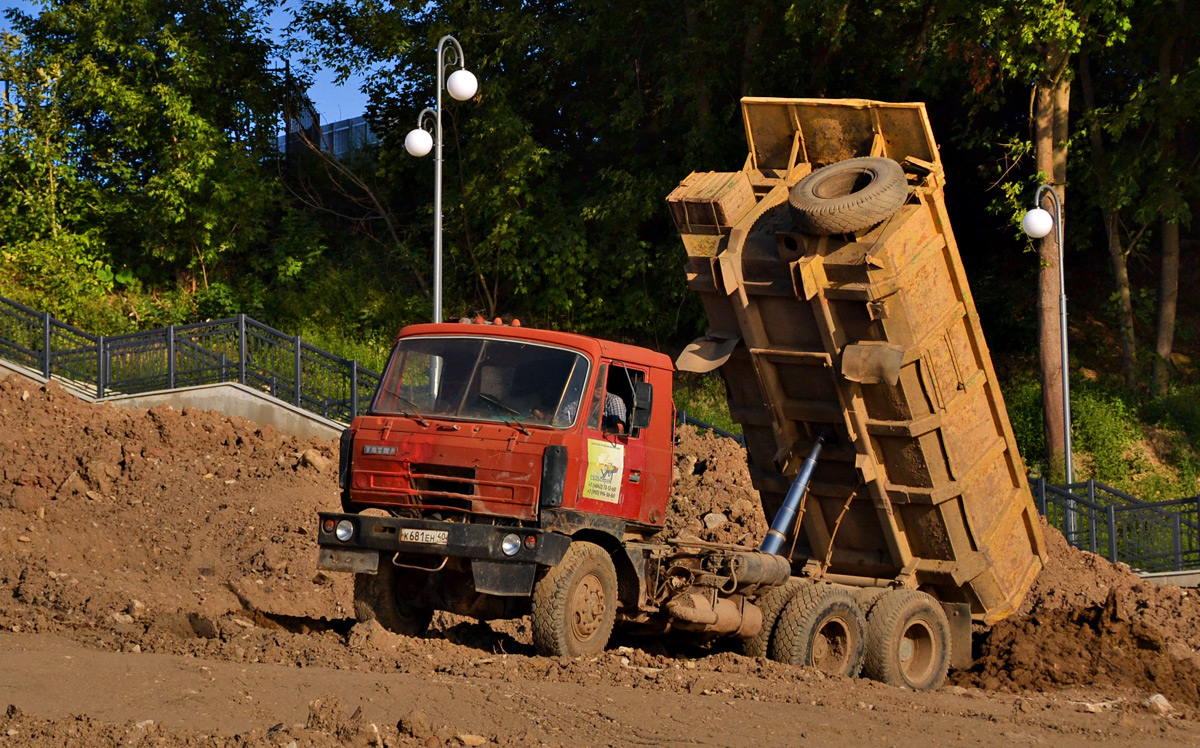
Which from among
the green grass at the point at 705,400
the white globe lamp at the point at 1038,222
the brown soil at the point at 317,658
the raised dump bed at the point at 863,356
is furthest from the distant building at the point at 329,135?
the raised dump bed at the point at 863,356

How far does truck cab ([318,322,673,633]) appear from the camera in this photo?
8820 millimetres

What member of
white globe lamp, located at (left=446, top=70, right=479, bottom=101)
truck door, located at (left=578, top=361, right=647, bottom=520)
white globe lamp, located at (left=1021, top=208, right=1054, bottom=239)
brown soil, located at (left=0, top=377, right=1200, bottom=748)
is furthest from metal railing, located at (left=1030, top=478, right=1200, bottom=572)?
truck door, located at (left=578, top=361, right=647, bottom=520)

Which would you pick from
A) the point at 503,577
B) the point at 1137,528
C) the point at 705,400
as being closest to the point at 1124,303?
the point at 1137,528

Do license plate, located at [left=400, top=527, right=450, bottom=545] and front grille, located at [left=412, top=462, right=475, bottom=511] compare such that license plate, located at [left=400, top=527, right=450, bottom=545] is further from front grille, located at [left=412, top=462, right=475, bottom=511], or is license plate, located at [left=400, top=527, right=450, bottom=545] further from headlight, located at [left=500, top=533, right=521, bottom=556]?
headlight, located at [left=500, top=533, right=521, bottom=556]

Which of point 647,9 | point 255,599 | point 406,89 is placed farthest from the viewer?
point 406,89

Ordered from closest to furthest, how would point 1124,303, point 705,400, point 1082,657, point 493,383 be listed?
point 493,383
point 1082,657
point 705,400
point 1124,303

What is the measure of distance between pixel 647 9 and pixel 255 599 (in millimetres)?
18654

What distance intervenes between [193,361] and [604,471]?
12705 mm

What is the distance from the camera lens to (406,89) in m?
30.1

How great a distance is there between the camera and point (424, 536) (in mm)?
8852

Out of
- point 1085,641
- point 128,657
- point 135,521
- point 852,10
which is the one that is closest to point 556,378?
point 128,657

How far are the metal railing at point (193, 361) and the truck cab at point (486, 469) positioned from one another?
10.6 meters

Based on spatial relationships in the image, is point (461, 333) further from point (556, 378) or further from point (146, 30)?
point (146, 30)

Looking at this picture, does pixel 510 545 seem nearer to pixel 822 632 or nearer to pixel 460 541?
pixel 460 541
